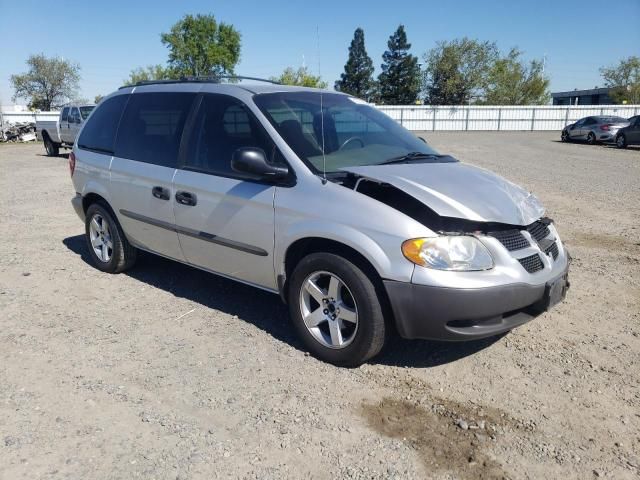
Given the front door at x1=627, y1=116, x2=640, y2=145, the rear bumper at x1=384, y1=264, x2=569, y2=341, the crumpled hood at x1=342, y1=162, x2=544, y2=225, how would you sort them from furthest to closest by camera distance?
the front door at x1=627, y1=116, x2=640, y2=145 < the crumpled hood at x1=342, y1=162, x2=544, y2=225 < the rear bumper at x1=384, y1=264, x2=569, y2=341

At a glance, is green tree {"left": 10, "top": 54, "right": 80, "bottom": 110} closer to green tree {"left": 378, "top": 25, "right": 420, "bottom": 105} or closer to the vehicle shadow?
green tree {"left": 378, "top": 25, "right": 420, "bottom": 105}

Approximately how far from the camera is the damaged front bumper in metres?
3.06

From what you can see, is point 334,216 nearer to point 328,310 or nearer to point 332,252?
Result: point 332,252

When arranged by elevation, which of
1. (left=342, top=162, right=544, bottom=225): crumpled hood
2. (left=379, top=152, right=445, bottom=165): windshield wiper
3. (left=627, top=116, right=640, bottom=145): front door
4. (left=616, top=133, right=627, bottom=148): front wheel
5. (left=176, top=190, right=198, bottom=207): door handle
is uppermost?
(left=379, top=152, right=445, bottom=165): windshield wiper

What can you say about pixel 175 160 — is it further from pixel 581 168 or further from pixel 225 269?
pixel 581 168

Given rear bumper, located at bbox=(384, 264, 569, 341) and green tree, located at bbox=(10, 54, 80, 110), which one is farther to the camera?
green tree, located at bbox=(10, 54, 80, 110)

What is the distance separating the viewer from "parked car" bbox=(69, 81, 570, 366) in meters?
3.13

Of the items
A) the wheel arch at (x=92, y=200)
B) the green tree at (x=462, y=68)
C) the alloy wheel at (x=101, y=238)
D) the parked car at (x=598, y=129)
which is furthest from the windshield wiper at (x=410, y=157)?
the green tree at (x=462, y=68)

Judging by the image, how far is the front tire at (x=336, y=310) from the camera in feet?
10.8

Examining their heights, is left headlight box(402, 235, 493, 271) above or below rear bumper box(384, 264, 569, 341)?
above

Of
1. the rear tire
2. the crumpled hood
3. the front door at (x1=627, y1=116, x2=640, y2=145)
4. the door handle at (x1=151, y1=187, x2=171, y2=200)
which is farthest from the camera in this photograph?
the front door at (x1=627, y1=116, x2=640, y2=145)

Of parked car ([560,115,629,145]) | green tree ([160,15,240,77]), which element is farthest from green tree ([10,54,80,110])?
parked car ([560,115,629,145])

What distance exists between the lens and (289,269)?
12.4 ft

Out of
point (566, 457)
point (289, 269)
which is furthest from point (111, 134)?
point (566, 457)
